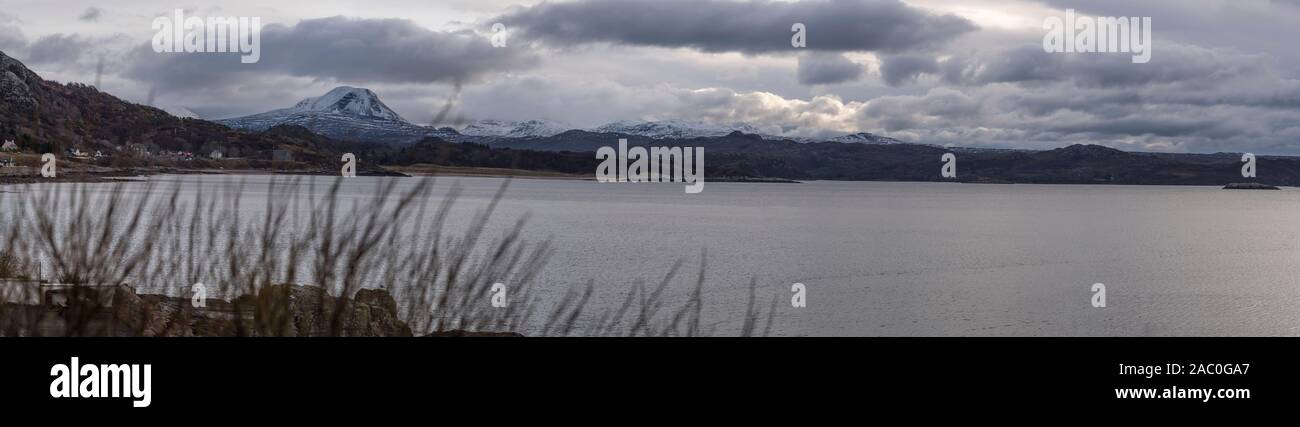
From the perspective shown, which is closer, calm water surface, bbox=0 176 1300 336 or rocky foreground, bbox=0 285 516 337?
rocky foreground, bbox=0 285 516 337

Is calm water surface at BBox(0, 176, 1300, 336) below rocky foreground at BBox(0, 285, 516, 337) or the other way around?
below

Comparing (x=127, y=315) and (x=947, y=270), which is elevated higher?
(x=127, y=315)

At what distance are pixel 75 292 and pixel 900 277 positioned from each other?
41.4 meters

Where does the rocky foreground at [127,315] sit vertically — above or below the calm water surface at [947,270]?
above

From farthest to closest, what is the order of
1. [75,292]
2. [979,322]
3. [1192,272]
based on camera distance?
1. [1192,272]
2. [979,322]
3. [75,292]

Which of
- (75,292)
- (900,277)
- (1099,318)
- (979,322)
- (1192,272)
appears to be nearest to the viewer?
(75,292)

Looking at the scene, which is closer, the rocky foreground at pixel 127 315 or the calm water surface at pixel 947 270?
the rocky foreground at pixel 127 315

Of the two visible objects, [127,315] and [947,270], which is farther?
[947,270]

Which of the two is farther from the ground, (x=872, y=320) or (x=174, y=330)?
(x=174, y=330)
